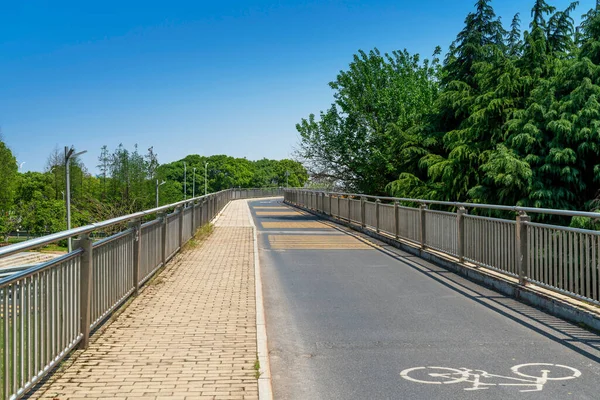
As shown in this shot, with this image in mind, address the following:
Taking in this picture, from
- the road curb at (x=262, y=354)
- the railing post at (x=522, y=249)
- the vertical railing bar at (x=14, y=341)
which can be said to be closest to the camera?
the vertical railing bar at (x=14, y=341)

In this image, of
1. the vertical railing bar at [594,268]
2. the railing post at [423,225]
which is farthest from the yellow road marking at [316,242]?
the vertical railing bar at [594,268]

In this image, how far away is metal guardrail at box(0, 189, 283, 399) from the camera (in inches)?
155

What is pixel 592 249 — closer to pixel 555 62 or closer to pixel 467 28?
pixel 555 62

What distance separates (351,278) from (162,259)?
347 cm

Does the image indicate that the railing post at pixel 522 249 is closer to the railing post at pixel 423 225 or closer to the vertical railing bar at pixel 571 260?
the vertical railing bar at pixel 571 260

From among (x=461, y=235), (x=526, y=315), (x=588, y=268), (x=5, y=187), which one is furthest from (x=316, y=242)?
(x=5, y=187)

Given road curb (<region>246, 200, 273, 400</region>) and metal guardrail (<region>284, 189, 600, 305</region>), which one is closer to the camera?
road curb (<region>246, 200, 273, 400</region>)

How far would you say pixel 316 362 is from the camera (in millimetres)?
5453

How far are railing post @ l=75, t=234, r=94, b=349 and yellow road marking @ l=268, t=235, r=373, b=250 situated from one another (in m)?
10.0

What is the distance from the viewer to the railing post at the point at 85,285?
552 cm

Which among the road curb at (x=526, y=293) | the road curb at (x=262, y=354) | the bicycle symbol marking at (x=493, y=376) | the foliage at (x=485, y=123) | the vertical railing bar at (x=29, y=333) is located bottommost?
the bicycle symbol marking at (x=493, y=376)

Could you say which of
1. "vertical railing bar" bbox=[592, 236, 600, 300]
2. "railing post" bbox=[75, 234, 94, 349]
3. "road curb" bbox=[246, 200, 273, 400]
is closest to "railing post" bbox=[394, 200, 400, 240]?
"road curb" bbox=[246, 200, 273, 400]

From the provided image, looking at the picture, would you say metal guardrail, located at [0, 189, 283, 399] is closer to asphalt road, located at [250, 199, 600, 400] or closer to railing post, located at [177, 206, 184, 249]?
Answer: asphalt road, located at [250, 199, 600, 400]

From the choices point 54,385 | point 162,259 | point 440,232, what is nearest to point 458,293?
point 440,232
